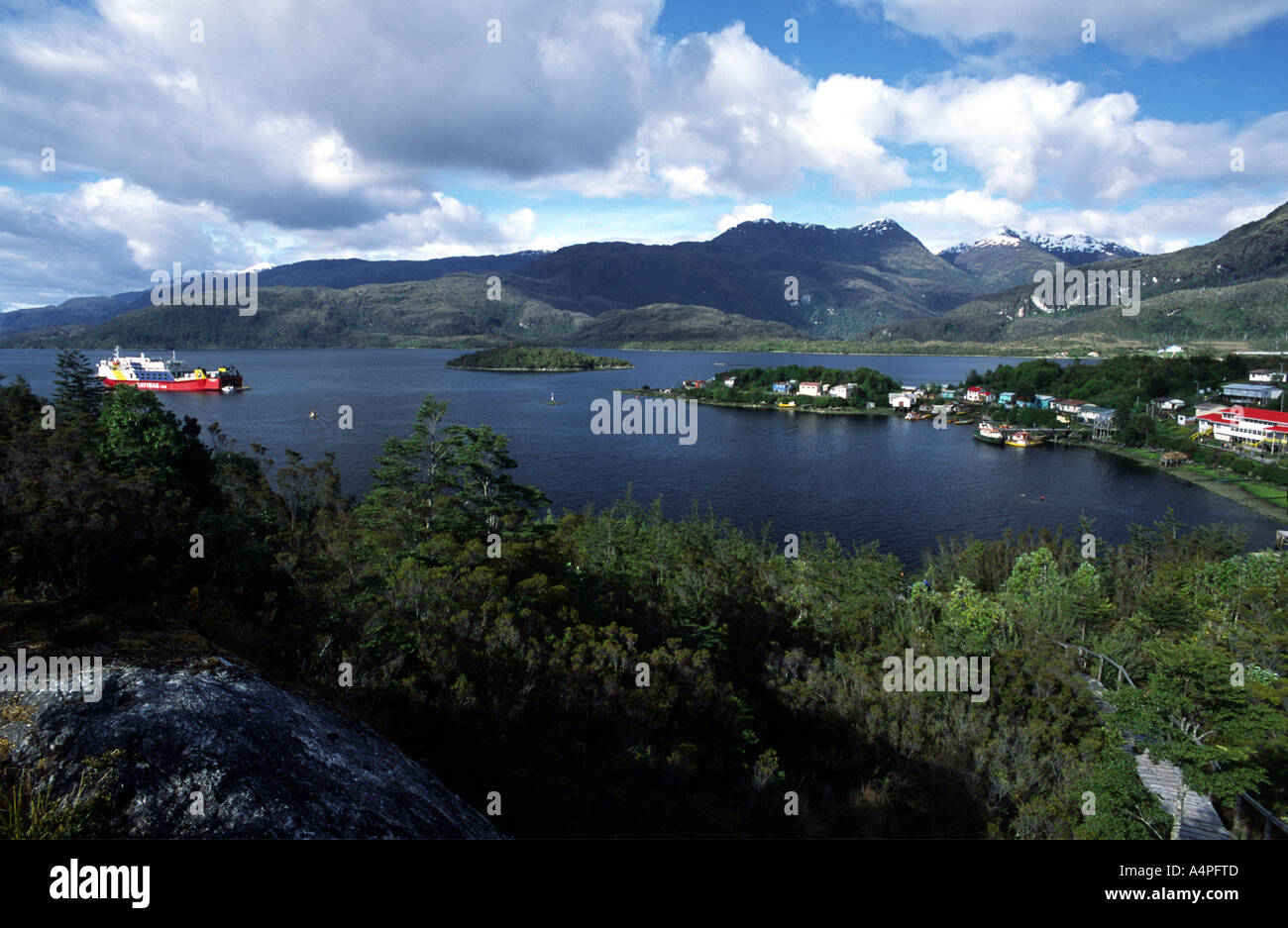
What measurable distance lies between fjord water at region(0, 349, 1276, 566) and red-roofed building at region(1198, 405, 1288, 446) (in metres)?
8.05

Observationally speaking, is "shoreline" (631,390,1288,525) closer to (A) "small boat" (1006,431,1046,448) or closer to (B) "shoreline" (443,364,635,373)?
(A) "small boat" (1006,431,1046,448)

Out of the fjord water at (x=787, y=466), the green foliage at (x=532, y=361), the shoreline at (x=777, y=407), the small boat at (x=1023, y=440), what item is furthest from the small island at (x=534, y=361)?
the small boat at (x=1023, y=440)

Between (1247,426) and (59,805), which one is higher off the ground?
(1247,426)

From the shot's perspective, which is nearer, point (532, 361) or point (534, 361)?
point (534, 361)

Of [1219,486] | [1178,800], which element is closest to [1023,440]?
[1219,486]

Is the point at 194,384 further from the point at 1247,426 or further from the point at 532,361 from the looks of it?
the point at 1247,426

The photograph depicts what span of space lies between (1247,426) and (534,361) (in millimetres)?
92302

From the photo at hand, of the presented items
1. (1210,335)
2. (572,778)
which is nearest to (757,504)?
(572,778)

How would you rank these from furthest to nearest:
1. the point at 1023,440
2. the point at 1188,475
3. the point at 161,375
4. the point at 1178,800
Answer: the point at 161,375, the point at 1023,440, the point at 1188,475, the point at 1178,800

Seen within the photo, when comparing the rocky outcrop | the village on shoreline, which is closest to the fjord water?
the village on shoreline

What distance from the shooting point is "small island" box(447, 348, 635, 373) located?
113 metres

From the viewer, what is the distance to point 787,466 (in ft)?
137

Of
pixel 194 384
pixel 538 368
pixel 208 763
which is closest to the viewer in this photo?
pixel 208 763

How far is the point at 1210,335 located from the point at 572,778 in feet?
493
